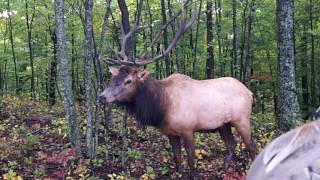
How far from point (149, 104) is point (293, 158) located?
5853 millimetres

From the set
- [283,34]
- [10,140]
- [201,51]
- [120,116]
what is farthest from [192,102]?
[201,51]

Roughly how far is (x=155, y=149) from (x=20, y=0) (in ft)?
36.9

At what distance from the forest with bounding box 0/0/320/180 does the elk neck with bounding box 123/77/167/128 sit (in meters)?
0.10

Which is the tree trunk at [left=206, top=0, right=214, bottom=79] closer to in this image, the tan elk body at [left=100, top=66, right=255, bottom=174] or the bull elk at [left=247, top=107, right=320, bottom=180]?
the tan elk body at [left=100, top=66, right=255, bottom=174]

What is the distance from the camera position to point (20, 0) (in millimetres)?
17547

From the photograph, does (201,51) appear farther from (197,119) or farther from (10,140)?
(197,119)

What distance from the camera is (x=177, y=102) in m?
6.96

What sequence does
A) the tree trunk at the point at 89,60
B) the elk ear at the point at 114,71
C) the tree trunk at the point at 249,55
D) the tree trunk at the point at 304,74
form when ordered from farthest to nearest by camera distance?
the tree trunk at the point at 304,74, the tree trunk at the point at 249,55, the tree trunk at the point at 89,60, the elk ear at the point at 114,71

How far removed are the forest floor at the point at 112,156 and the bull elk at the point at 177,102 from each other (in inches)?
16.8

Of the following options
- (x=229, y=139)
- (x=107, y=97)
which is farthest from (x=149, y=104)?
(x=229, y=139)

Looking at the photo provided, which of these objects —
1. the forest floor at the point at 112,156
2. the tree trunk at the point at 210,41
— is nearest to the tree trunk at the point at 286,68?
the forest floor at the point at 112,156

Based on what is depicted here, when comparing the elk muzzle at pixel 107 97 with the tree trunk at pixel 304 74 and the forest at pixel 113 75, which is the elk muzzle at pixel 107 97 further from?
the tree trunk at pixel 304 74

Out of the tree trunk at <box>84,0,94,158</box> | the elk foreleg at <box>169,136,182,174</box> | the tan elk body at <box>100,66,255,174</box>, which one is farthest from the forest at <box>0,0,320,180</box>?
the elk foreleg at <box>169,136,182,174</box>

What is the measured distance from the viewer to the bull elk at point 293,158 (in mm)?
1116
